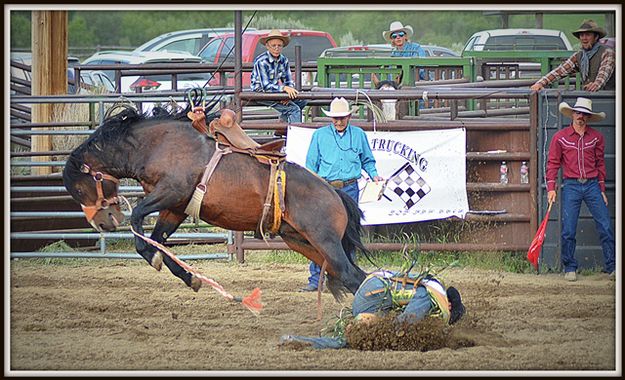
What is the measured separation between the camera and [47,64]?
468 inches

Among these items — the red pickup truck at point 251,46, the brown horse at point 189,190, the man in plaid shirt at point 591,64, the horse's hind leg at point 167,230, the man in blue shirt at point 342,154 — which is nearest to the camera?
the brown horse at point 189,190

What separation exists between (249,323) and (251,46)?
10.8m

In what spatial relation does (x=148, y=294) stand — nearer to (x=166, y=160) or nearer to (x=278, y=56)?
(x=166, y=160)

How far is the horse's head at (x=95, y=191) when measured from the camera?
23.5 feet

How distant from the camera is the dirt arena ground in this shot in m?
6.34

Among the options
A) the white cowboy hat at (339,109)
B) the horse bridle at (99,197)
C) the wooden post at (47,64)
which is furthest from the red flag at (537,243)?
the wooden post at (47,64)

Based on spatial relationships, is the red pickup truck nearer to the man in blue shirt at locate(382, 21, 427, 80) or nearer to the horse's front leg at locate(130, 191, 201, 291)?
the man in blue shirt at locate(382, 21, 427, 80)

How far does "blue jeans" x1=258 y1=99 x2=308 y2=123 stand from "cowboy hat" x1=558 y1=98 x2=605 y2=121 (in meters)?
2.41

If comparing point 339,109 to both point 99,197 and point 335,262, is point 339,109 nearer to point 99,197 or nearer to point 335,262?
point 335,262

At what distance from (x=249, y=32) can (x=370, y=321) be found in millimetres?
12639

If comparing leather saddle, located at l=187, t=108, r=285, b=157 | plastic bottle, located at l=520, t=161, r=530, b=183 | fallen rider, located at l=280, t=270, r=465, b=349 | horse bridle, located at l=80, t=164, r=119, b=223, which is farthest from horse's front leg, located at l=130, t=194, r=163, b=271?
plastic bottle, located at l=520, t=161, r=530, b=183

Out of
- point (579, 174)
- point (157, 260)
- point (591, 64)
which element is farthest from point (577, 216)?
point (157, 260)

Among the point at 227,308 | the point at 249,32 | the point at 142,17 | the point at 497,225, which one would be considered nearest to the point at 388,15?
the point at 142,17

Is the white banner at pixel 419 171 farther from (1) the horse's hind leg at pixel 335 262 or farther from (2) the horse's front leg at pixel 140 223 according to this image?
(2) the horse's front leg at pixel 140 223
